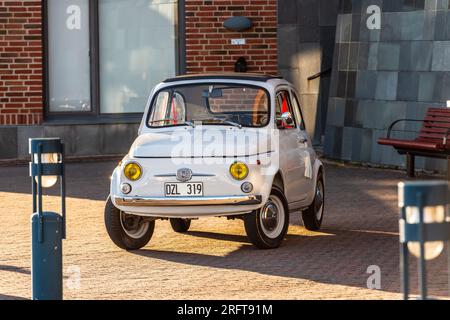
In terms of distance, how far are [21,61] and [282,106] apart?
887cm

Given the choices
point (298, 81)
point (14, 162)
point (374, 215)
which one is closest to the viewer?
point (374, 215)

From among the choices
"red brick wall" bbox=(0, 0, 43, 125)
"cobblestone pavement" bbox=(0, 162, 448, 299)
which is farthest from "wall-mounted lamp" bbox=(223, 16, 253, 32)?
"cobblestone pavement" bbox=(0, 162, 448, 299)

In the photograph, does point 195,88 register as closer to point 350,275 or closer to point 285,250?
point 285,250

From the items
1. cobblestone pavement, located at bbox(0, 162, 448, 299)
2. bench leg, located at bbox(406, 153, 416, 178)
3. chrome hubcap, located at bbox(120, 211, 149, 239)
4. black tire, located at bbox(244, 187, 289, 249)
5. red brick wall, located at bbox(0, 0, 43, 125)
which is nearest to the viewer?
cobblestone pavement, located at bbox(0, 162, 448, 299)

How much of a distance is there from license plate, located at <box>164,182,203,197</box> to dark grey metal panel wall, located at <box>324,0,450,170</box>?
23.2 ft

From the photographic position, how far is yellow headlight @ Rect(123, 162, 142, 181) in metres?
11.4

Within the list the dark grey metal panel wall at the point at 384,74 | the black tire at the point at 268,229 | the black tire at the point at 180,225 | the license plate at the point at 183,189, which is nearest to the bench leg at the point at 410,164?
the dark grey metal panel wall at the point at 384,74

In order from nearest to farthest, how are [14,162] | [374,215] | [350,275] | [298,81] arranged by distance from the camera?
[350,275], [374,215], [14,162], [298,81]

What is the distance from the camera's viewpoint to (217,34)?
21.2m

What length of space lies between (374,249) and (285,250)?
0.80 metres

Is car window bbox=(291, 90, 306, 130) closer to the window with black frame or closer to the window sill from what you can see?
the window sill

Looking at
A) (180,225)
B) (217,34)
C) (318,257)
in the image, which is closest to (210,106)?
(180,225)
